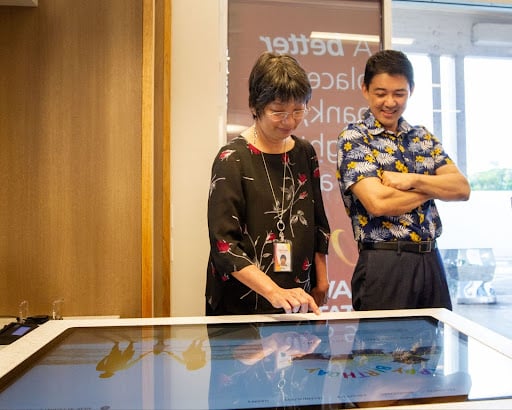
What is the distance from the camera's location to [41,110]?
1892 millimetres

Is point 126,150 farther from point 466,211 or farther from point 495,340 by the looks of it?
point 466,211

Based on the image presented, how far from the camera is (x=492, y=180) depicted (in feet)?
11.3

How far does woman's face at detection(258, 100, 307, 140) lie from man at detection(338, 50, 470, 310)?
1.02 feet

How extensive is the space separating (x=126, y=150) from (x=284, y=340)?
1.17 metres

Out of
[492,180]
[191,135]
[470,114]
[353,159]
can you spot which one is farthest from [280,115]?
[492,180]

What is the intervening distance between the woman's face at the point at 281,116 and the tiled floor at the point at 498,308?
2444 millimetres

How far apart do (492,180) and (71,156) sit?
2746 millimetres

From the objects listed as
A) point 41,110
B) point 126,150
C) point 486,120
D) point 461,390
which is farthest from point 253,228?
point 486,120

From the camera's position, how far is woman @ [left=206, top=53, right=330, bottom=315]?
146cm

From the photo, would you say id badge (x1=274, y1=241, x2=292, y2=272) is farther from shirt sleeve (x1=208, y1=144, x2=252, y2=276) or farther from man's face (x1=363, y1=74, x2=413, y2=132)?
man's face (x1=363, y1=74, x2=413, y2=132)

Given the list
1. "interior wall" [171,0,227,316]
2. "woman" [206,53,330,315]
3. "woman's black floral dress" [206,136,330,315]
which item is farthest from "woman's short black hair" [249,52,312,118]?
"interior wall" [171,0,227,316]

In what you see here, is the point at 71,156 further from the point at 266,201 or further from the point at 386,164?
the point at 386,164

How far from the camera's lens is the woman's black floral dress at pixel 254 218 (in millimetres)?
1466

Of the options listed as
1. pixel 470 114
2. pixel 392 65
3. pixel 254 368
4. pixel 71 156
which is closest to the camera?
pixel 254 368
